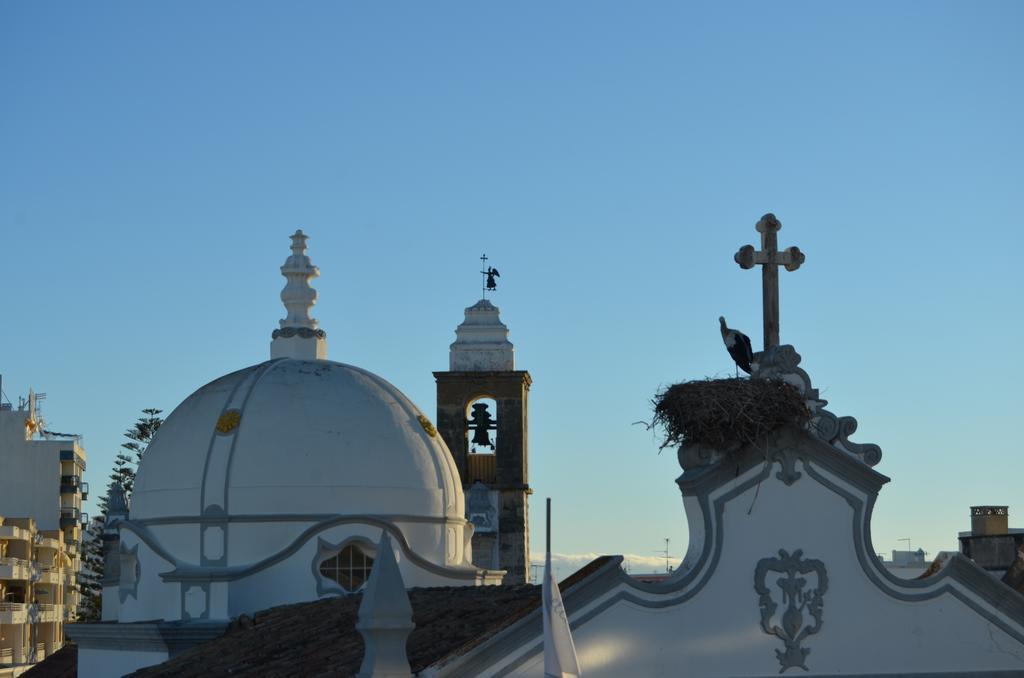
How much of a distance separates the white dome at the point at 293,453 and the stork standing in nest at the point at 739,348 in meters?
12.1

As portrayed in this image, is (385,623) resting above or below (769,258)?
below

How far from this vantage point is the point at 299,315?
30.8m

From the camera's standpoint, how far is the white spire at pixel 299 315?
30.2 metres

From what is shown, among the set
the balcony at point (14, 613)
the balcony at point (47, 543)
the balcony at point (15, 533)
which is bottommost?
the balcony at point (14, 613)

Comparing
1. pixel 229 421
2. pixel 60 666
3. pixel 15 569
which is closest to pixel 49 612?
pixel 15 569

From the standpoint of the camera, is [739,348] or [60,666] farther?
[60,666]

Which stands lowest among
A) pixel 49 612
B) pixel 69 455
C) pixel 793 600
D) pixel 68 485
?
pixel 49 612

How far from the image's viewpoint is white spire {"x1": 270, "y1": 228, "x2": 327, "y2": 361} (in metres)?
30.2

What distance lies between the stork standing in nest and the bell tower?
1035 inches

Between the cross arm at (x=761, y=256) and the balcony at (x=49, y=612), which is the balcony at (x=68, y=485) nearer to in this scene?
the balcony at (x=49, y=612)

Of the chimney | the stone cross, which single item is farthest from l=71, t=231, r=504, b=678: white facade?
the stone cross

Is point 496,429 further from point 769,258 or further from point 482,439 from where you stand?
point 769,258

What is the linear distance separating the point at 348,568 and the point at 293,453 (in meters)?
1.96

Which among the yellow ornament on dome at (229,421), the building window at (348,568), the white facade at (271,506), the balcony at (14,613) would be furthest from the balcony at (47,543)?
the building window at (348,568)
